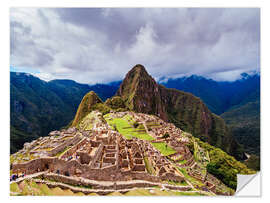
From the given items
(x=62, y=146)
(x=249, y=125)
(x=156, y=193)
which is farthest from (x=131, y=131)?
(x=249, y=125)

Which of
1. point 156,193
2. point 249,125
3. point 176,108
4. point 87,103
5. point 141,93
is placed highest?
point 141,93

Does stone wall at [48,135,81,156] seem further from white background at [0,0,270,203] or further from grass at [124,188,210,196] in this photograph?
grass at [124,188,210,196]

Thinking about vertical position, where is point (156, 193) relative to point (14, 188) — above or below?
below

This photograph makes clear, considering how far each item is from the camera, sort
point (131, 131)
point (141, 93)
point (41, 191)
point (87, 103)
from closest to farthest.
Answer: point (41, 191), point (131, 131), point (87, 103), point (141, 93)

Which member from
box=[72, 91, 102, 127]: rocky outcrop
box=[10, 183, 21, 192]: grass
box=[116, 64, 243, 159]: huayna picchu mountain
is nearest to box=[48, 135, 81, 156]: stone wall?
box=[10, 183, 21, 192]: grass

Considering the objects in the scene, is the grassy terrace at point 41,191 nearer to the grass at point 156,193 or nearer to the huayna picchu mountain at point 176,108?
the grass at point 156,193

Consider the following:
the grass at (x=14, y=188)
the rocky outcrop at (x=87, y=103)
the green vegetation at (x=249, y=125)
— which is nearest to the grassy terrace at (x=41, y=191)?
the grass at (x=14, y=188)

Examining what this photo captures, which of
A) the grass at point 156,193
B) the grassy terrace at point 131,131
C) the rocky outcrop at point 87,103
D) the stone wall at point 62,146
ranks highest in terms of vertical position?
the rocky outcrop at point 87,103
